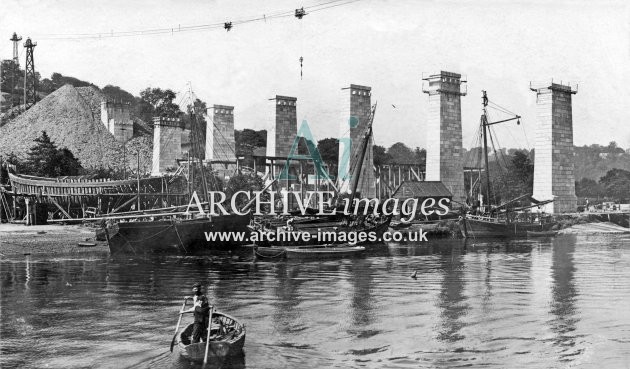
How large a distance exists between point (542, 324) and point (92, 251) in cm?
3363

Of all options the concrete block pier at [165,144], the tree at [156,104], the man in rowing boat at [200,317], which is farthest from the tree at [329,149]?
the man in rowing boat at [200,317]

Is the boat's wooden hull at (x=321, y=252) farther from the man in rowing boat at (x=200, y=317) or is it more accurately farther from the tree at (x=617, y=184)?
the tree at (x=617, y=184)

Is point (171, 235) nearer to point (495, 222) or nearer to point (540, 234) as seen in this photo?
point (495, 222)

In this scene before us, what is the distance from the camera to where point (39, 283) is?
34.4 m

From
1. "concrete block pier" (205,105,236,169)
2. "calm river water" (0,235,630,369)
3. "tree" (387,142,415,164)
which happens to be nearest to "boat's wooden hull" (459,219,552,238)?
"calm river water" (0,235,630,369)

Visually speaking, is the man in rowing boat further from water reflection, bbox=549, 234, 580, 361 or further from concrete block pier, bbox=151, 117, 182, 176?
concrete block pier, bbox=151, 117, 182, 176

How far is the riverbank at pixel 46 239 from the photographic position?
48781 mm

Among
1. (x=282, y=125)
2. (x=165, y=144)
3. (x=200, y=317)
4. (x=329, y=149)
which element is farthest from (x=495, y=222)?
(x=200, y=317)

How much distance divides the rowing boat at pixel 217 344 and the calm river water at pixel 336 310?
35cm

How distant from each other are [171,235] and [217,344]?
30.6m

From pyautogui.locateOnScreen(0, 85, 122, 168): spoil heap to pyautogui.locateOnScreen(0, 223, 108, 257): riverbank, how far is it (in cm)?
2919

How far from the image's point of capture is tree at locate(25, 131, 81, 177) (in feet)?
236

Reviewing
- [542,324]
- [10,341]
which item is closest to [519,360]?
[542,324]

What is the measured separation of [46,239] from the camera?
52.0 metres
